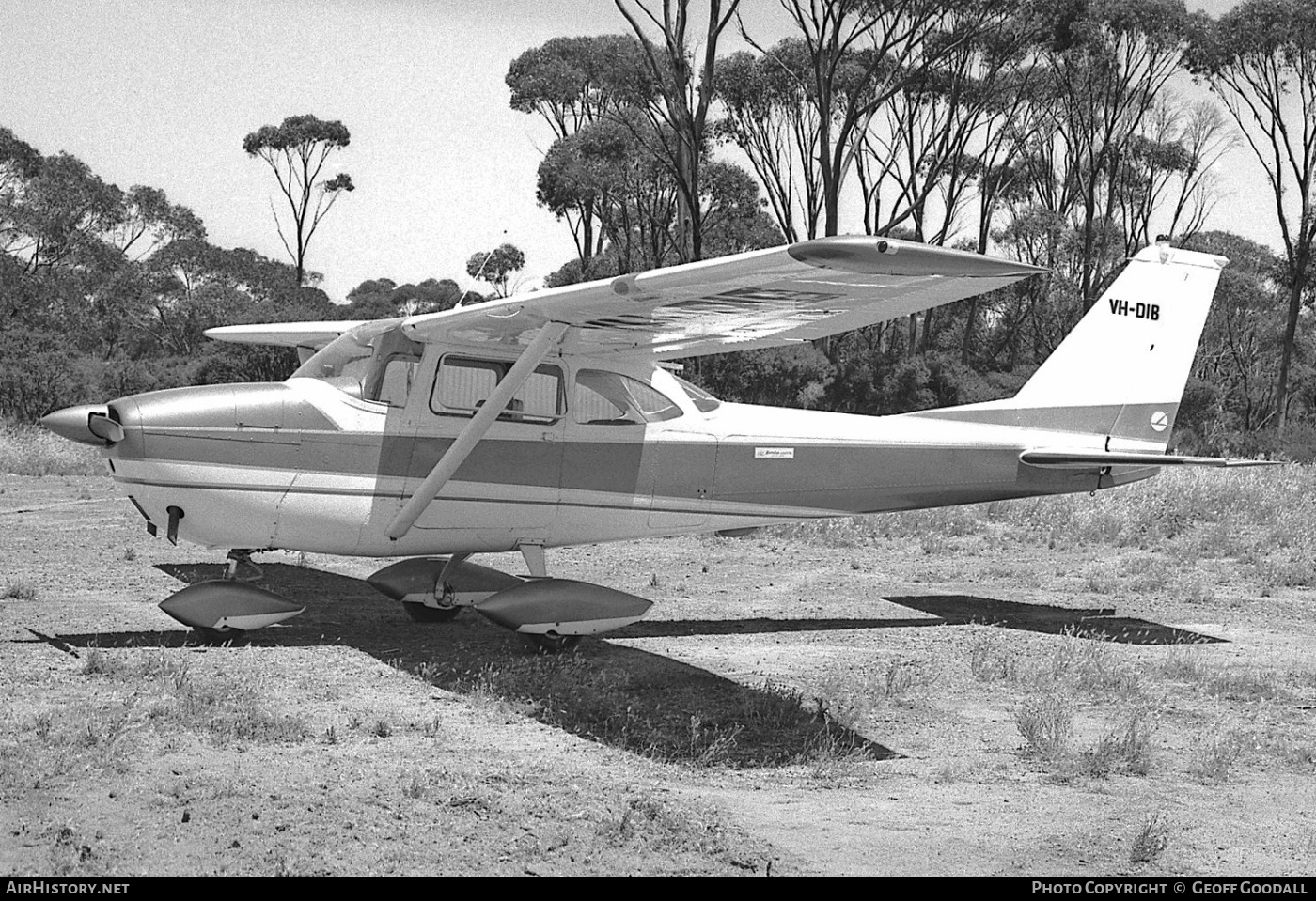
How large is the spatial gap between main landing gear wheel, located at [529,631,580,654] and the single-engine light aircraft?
0.07 ft

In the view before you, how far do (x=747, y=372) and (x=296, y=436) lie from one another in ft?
90.5

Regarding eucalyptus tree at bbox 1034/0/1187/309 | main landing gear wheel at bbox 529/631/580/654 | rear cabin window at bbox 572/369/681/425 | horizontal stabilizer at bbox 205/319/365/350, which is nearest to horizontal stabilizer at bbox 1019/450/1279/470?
rear cabin window at bbox 572/369/681/425

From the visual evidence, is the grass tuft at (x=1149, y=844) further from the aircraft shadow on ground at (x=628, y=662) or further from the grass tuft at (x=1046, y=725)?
the aircraft shadow on ground at (x=628, y=662)

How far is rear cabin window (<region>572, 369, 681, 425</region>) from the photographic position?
936 centimetres

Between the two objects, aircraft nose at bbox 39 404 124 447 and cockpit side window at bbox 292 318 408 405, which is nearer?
aircraft nose at bbox 39 404 124 447

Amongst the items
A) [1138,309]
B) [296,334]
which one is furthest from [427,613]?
[1138,309]

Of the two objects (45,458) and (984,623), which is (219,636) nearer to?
(984,623)

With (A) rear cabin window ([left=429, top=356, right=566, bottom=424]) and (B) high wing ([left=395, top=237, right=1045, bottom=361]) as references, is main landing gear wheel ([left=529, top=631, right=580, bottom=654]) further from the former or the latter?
(B) high wing ([left=395, top=237, right=1045, bottom=361])

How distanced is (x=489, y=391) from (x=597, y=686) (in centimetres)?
251

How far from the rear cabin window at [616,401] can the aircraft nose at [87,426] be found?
3097 millimetres

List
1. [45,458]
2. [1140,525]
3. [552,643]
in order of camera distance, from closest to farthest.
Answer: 1. [552,643]
2. [1140,525]
3. [45,458]

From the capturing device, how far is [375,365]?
345 inches

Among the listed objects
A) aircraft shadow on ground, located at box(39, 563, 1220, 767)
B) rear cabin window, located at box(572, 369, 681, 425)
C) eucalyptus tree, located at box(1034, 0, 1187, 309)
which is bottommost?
aircraft shadow on ground, located at box(39, 563, 1220, 767)

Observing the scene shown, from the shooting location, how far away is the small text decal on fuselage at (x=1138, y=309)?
36.0 feet
